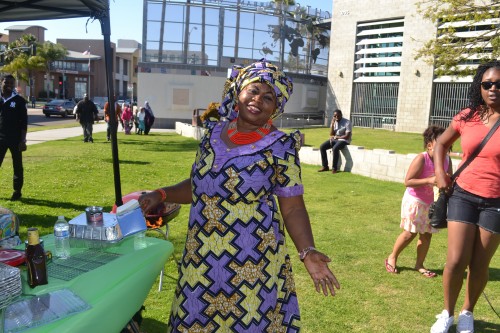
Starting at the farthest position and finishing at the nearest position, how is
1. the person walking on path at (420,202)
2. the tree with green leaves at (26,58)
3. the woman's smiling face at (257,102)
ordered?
the tree with green leaves at (26,58) → the person walking on path at (420,202) → the woman's smiling face at (257,102)

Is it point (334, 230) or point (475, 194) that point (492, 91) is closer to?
point (475, 194)

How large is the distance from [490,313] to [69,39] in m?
105

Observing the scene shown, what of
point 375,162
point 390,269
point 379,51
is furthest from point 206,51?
point 390,269

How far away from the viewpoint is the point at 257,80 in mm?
2221

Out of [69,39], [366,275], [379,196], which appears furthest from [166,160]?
[69,39]

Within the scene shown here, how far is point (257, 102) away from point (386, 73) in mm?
30125

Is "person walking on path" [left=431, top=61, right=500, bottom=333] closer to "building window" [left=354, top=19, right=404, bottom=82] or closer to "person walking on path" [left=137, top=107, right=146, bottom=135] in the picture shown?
"person walking on path" [left=137, top=107, right=146, bottom=135]

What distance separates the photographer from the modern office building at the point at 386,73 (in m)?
27.7

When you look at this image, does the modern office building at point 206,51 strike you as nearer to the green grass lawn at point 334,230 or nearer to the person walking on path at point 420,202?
the green grass lawn at point 334,230

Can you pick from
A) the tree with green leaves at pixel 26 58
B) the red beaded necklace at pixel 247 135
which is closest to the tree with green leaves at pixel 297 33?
the tree with green leaves at pixel 26 58

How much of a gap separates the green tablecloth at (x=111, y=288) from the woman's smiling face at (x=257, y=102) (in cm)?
90

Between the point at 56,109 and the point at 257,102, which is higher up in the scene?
the point at 257,102

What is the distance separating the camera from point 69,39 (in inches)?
3851

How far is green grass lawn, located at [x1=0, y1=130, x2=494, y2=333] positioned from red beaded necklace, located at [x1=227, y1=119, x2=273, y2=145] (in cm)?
209
